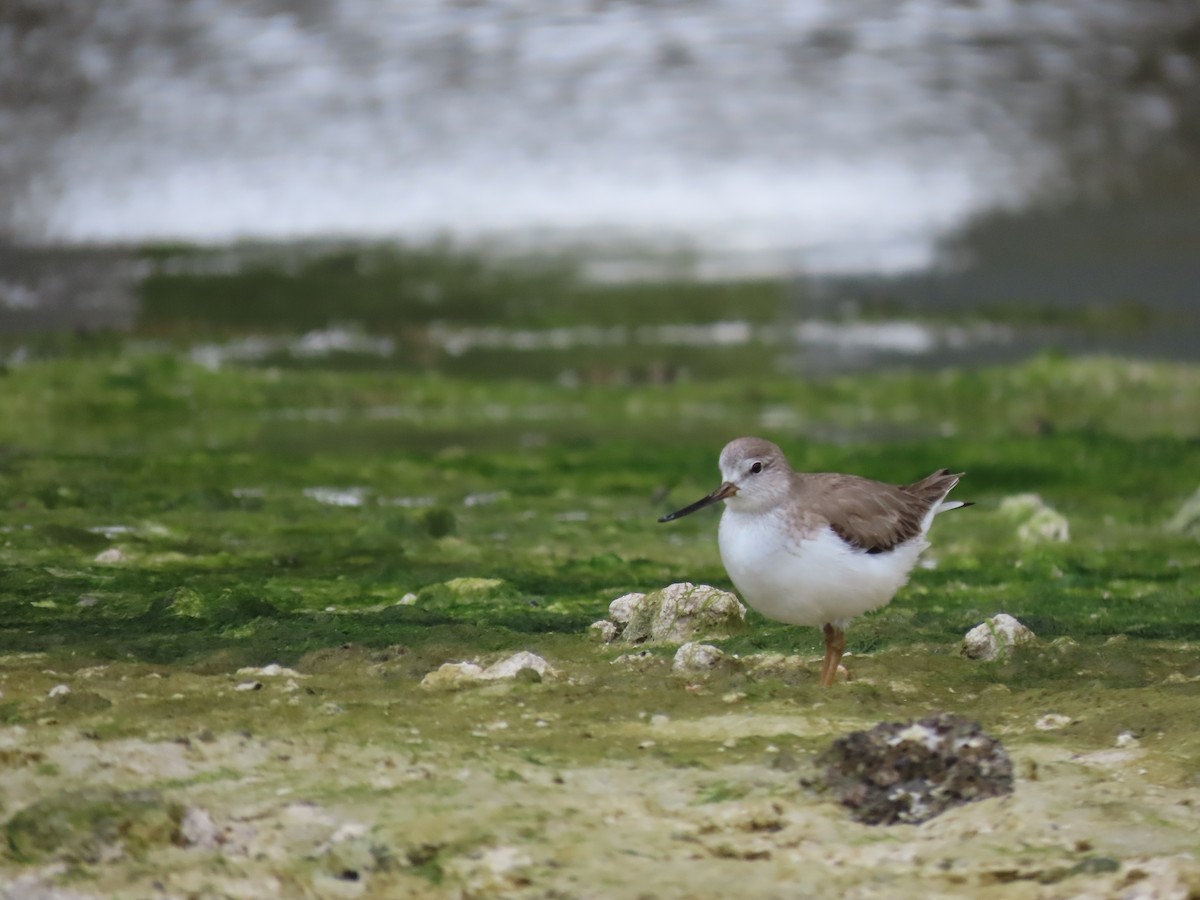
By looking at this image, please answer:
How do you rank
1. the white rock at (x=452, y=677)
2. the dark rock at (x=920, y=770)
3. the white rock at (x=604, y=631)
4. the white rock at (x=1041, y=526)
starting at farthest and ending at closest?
the white rock at (x=1041, y=526), the white rock at (x=604, y=631), the white rock at (x=452, y=677), the dark rock at (x=920, y=770)

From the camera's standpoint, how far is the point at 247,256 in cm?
2356

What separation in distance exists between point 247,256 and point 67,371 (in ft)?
27.7

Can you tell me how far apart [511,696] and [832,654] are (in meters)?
1.06

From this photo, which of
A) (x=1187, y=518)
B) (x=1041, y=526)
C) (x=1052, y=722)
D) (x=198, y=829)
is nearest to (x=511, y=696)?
(x=198, y=829)

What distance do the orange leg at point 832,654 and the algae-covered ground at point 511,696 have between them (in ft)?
0.20

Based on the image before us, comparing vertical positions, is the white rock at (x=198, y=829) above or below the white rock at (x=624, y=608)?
above

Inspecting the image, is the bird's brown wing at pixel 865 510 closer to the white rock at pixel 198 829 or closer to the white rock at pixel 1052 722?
the white rock at pixel 1052 722

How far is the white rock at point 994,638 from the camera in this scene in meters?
5.52

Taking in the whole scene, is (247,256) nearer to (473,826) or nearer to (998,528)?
(998,528)

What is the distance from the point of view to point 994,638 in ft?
18.2

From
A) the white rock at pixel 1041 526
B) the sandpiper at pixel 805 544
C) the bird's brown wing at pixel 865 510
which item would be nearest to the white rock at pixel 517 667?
the sandpiper at pixel 805 544

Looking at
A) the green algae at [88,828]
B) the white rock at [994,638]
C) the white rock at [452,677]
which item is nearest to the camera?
the green algae at [88,828]

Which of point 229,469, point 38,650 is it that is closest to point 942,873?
point 38,650

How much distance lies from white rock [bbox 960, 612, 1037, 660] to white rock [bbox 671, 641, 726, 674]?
885 mm
